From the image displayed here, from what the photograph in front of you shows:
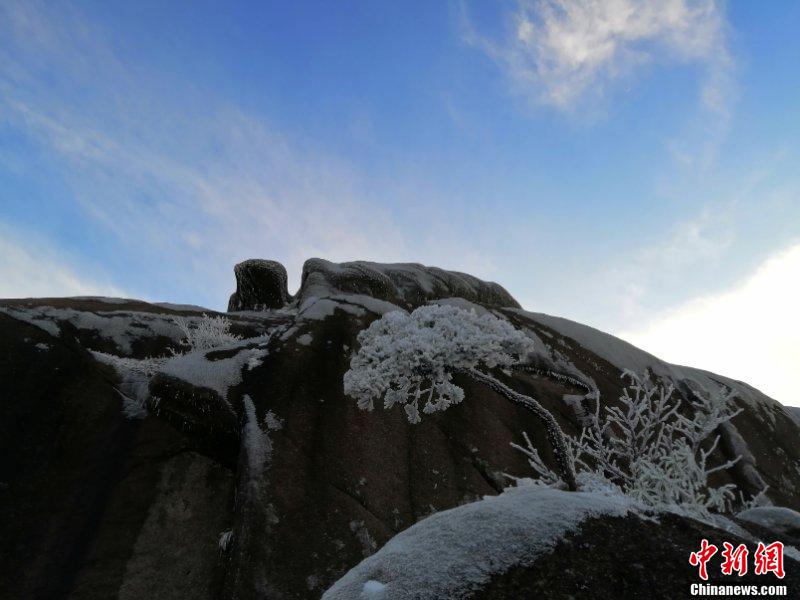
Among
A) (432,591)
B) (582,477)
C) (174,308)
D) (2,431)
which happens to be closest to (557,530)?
(432,591)

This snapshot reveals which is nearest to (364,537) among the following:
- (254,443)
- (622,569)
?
(254,443)

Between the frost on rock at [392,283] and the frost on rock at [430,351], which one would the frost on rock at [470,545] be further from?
the frost on rock at [392,283]

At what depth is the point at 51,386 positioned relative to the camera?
9.18 m

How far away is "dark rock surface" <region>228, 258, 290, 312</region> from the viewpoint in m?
17.8

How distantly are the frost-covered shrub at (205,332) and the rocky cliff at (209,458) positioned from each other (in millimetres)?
430

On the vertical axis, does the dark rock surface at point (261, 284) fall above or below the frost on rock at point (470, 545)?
above

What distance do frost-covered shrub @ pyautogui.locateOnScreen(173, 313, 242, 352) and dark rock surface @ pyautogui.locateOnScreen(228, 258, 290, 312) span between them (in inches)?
168

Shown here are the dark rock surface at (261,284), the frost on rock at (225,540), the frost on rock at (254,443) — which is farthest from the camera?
the dark rock surface at (261,284)

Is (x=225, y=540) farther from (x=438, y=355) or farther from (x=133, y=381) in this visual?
(x=438, y=355)

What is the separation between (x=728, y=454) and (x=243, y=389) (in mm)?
13428

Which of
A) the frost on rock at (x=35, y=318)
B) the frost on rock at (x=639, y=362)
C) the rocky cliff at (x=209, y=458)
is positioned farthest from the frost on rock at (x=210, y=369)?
the frost on rock at (x=639, y=362)

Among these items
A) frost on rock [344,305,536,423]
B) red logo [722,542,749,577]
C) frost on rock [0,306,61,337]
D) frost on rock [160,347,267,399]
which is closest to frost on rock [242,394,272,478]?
frost on rock [160,347,267,399]

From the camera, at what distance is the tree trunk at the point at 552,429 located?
5336 millimetres

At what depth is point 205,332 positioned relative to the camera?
12102 millimetres
